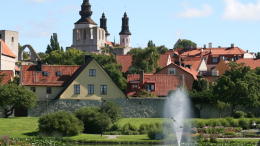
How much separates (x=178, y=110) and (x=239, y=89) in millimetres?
10799

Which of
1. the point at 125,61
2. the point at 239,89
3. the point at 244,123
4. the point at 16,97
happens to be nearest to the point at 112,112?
the point at 16,97

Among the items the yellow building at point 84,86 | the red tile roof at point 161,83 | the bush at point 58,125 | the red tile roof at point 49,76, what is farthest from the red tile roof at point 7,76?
the bush at point 58,125

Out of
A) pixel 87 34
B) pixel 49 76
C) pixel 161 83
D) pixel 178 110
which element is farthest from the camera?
pixel 87 34

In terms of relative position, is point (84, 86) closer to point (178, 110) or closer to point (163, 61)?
point (178, 110)

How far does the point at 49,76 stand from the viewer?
62.3 meters

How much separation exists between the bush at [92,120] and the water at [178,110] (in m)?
6.07

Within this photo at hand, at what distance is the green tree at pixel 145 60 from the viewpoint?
81.6m

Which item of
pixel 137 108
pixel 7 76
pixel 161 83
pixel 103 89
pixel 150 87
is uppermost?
pixel 7 76

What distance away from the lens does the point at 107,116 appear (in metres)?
48.0

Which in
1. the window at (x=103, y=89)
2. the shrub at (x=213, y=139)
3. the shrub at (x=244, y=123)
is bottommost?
the shrub at (x=213, y=139)

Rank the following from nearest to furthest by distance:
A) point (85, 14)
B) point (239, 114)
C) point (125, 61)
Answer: point (239, 114), point (125, 61), point (85, 14)

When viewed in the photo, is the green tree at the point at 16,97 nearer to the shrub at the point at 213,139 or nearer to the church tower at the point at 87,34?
the shrub at the point at 213,139

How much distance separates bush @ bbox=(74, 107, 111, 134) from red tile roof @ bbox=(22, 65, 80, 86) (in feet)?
45.6

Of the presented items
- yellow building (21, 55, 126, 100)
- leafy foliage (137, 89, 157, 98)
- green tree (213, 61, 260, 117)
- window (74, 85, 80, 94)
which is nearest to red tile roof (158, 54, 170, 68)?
leafy foliage (137, 89, 157, 98)
